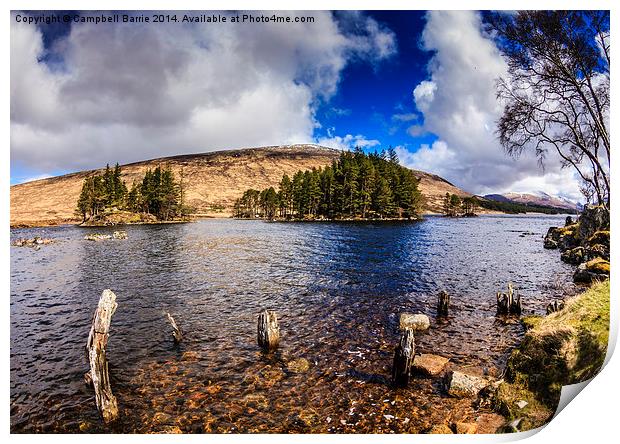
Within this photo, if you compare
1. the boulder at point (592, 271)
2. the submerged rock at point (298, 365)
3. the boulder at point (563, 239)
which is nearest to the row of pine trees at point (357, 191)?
the boulder at point (563, 239)

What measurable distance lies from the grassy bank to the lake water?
3.56 feet

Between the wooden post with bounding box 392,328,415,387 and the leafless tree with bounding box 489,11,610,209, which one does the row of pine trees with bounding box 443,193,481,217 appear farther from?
the wooden post with bounding box 392,328,415,387

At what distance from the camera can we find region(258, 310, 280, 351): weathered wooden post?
31.0 feet

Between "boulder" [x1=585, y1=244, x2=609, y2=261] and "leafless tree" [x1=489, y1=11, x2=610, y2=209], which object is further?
"boulder" [x1=585, y1=244, x2=609, y2=261]

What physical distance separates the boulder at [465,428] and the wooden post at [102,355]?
21.9 feet

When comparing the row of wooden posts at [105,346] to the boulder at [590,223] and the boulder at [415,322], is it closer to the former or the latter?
the boulder at [415,322]

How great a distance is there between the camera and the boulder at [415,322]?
11.3 metres

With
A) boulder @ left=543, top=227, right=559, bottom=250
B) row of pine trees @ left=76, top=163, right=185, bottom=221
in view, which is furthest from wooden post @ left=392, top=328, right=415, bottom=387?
row of pine trees @ left=76, top=163, right=185, bottom=221

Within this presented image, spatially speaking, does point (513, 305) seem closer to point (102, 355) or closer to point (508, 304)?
point (508, 304)

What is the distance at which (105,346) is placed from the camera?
625 cm

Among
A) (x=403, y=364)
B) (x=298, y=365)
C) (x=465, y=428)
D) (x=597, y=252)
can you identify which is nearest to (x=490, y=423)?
(x=465, y=428)

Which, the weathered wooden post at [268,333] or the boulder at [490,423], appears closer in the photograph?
the boulder at [490,423]

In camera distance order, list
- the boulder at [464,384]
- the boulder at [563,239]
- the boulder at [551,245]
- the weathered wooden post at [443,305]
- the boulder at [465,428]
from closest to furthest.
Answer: the boulder at [465,428]
the boulder at [464,384]
the weathered wooden post at [443,305]
the boulder at [563,239]
the boulder at [551,245]

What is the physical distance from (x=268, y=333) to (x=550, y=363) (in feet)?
22.3
